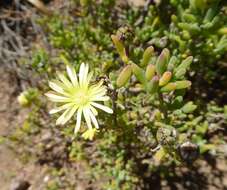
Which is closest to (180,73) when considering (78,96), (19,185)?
(78,96)

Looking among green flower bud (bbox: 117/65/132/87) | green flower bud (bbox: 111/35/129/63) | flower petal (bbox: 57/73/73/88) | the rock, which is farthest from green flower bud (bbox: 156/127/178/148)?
the rock

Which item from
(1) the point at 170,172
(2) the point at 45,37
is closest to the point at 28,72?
(2) the point at 45,37

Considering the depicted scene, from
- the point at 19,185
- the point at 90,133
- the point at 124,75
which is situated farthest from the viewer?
the point at 19,185

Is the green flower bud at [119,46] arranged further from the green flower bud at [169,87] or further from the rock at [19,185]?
the rock at [19,185]

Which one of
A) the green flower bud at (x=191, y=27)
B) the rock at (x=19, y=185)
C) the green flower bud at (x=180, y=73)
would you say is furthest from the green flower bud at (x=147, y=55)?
the rock at (x=19, y=185)

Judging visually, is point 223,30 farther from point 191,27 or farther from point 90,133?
point 90,133

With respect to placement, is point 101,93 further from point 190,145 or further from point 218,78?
point 218,78
